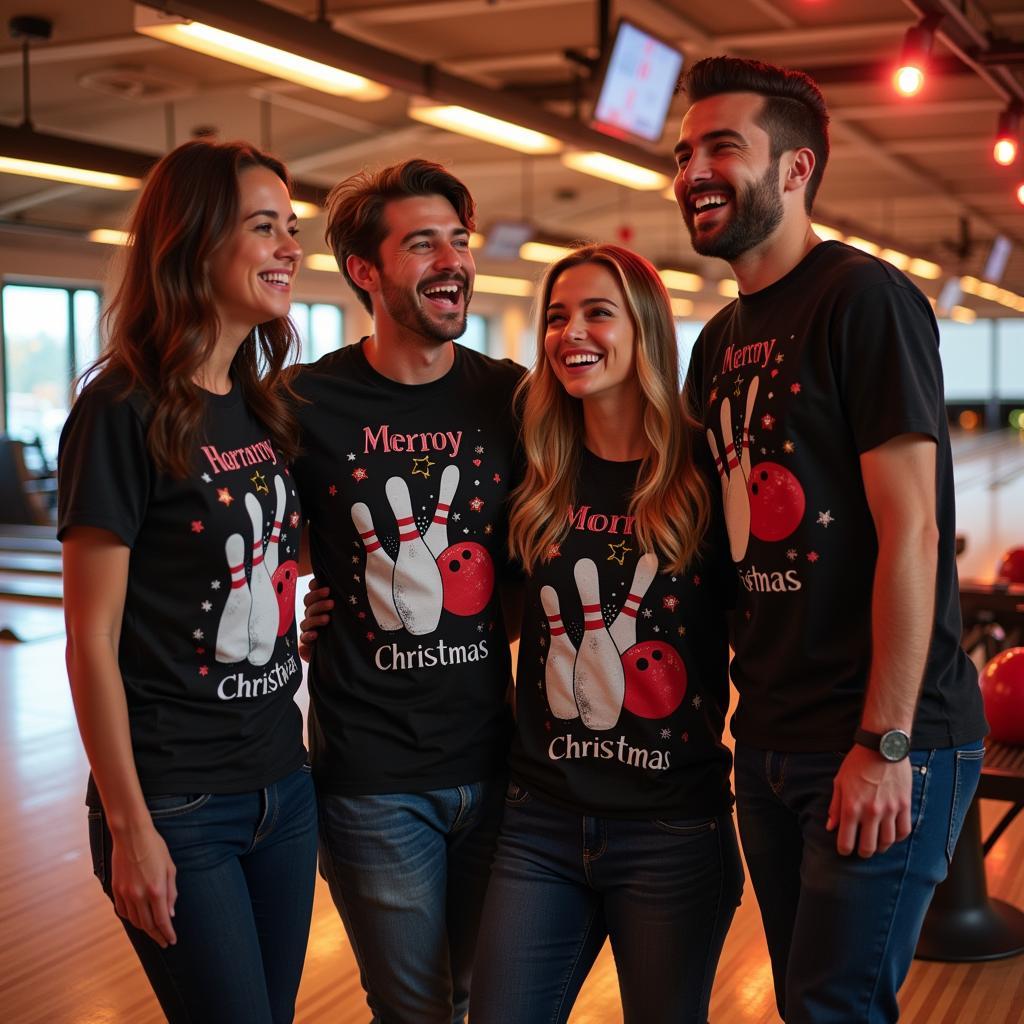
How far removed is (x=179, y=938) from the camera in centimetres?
166

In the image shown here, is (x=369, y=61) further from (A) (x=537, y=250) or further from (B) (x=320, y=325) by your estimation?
(B) (x=320, y=325)

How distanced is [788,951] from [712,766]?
303 mm

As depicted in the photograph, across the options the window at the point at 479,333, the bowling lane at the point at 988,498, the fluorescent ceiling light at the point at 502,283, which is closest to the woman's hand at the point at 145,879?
the bowling lane at the point at 988,498

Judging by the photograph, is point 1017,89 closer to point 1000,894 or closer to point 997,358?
point 1000,894

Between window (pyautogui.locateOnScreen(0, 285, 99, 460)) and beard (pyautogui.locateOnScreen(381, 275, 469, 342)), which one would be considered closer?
beard (pyautogui.locateOnScreen(381, 275, 469, 342))

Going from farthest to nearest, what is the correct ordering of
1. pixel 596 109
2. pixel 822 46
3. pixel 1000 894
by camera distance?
pixel 822 46 < pixel 596 109 < pixel 1000 894

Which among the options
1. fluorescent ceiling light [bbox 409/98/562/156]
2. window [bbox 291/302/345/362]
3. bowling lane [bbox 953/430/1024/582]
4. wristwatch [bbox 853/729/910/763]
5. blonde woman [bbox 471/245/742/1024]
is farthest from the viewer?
window [bbox 291/302/345/362]

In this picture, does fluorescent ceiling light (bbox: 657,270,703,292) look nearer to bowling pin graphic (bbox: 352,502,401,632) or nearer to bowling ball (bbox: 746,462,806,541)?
bowling pin graphic (bbox: 352,502,401,632)

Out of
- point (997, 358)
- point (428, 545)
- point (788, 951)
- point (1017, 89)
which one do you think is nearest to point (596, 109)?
point (1017, 89)

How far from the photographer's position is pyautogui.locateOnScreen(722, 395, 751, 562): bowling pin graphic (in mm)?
1805

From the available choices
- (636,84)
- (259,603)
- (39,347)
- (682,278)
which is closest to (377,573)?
(259,603)

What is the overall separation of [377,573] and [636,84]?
4.42 meters

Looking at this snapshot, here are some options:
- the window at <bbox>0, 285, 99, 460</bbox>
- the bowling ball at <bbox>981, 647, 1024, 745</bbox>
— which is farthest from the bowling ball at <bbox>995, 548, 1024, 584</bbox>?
the window at <bbox>0, 285, 99, 460</bbox>

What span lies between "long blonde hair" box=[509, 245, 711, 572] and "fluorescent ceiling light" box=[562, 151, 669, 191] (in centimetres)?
439
